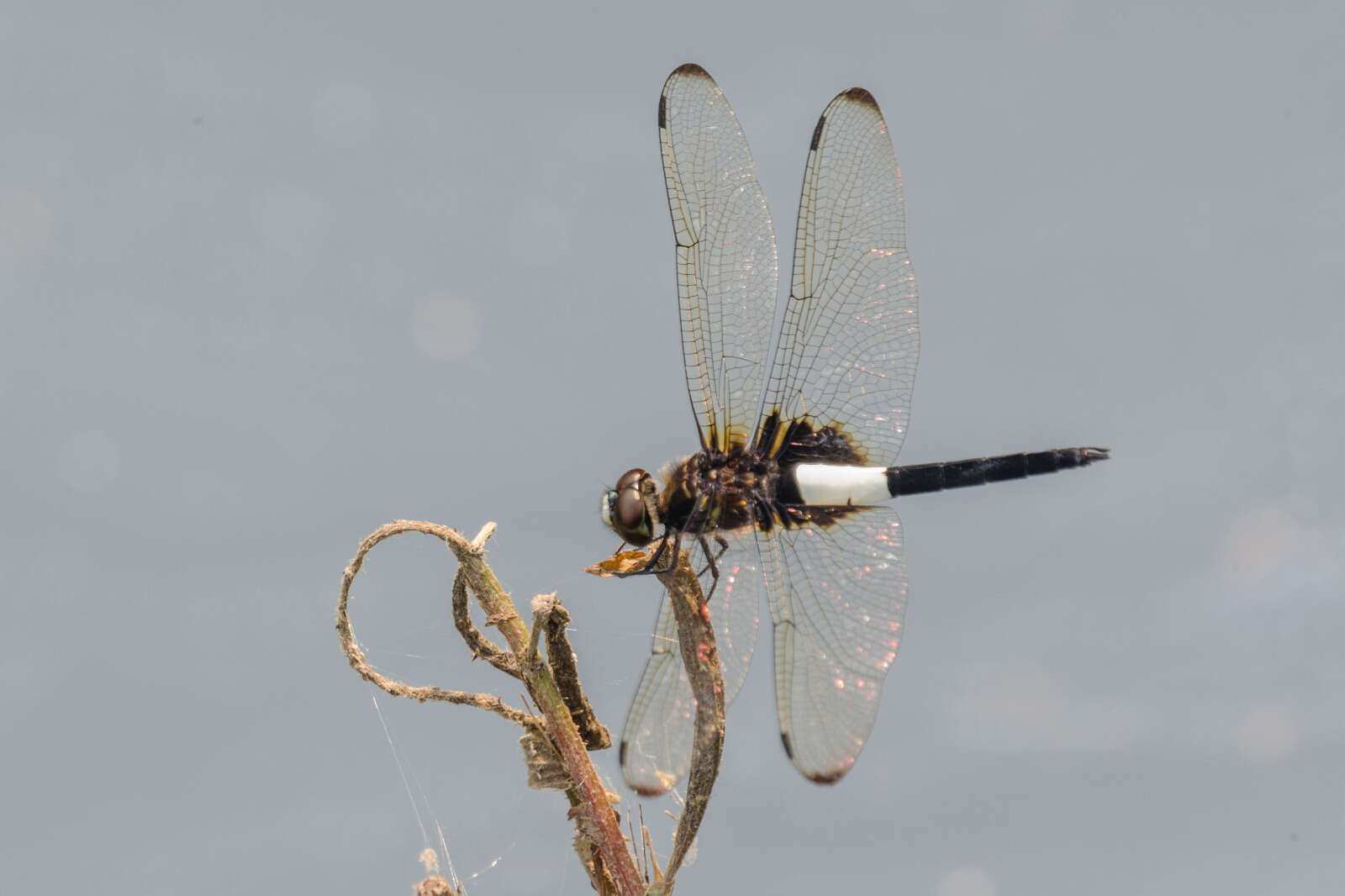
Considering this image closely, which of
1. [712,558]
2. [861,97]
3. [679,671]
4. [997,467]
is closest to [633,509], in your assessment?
[712,558]

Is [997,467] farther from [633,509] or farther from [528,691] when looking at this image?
[528,691]

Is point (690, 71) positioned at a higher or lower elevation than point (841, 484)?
higher

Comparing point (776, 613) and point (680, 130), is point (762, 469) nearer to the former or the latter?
point (776, 613)

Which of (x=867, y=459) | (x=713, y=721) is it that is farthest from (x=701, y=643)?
(x=867, y=459)

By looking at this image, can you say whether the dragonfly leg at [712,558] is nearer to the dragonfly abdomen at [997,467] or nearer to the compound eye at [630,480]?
the compound eye at [630,480]

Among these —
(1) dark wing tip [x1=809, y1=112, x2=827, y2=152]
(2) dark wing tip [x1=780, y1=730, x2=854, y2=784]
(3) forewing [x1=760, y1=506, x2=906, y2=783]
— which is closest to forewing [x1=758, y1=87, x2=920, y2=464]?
(1) dark wing tip [x1=809, y1=112, x2=827, y2=152]
